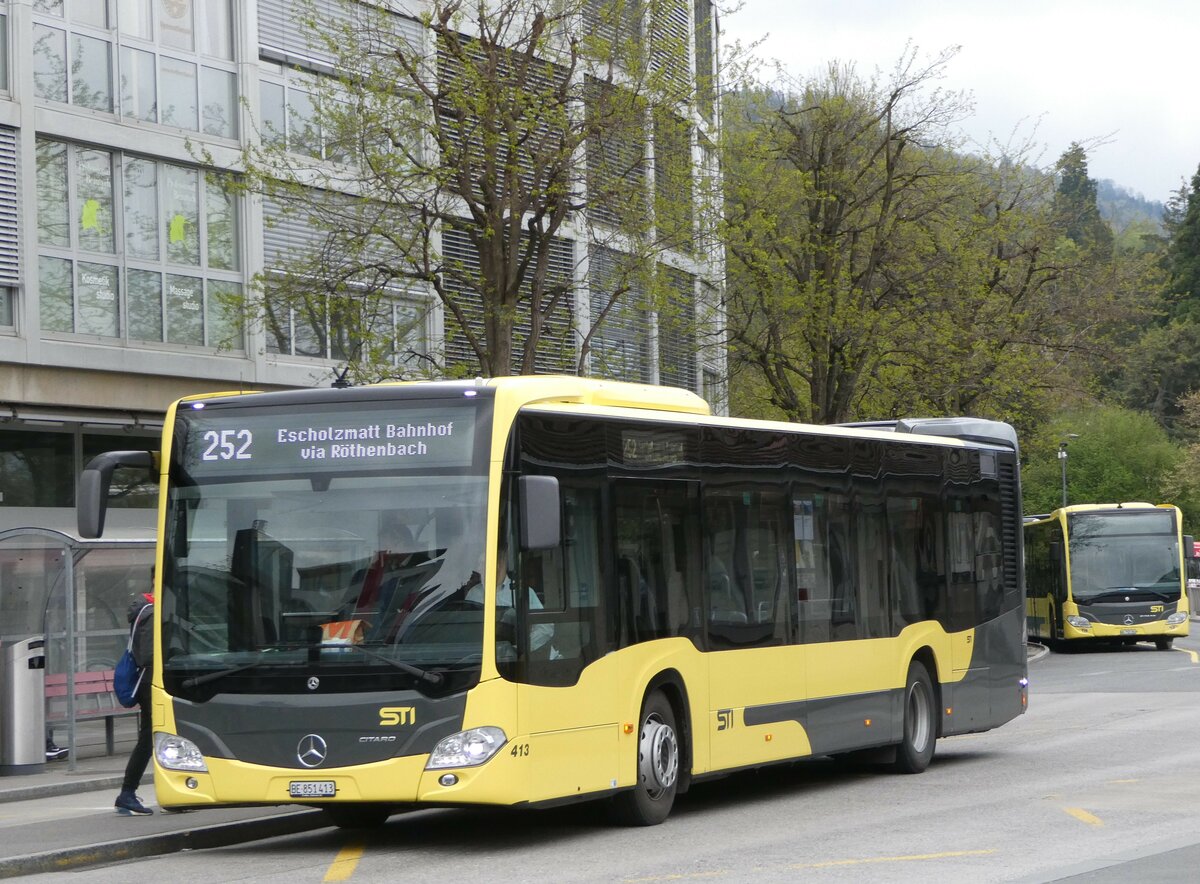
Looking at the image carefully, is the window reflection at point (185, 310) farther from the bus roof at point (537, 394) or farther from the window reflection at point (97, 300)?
the bus roof at point (537, 394)

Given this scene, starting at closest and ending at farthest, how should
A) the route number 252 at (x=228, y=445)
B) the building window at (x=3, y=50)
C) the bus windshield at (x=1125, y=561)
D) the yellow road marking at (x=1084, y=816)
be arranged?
1. the route number 252 at (x=228, y=445)
2. the yellow road marking at (x=1084, y=816)
3. the building window at (x=3, y=50)
4. the bus windshield at (x=1125, y=561)

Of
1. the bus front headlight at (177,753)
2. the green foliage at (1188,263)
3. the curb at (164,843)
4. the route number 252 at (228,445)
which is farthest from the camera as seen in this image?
the green foliage at (1188,263)

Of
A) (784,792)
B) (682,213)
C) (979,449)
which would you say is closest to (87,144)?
(682,213)

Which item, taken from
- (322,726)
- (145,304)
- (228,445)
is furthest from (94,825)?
(145,304)

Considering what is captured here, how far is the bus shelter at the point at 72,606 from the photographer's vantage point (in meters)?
17.9

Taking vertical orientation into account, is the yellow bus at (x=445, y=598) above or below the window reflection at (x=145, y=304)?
below

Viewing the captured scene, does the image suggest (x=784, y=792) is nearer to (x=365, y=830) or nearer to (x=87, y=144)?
(x=365, y=830)

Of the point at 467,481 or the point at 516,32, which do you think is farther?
the point at 516,32

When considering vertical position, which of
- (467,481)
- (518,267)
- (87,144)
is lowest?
(467,481)

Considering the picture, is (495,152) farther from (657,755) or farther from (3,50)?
(657,755)

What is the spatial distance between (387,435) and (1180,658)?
28917mm

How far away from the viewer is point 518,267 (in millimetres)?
23688

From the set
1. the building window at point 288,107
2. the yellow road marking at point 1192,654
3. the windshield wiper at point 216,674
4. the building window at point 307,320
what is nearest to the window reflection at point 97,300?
the building window at point 307,320

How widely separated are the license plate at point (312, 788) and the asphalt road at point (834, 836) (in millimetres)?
397
